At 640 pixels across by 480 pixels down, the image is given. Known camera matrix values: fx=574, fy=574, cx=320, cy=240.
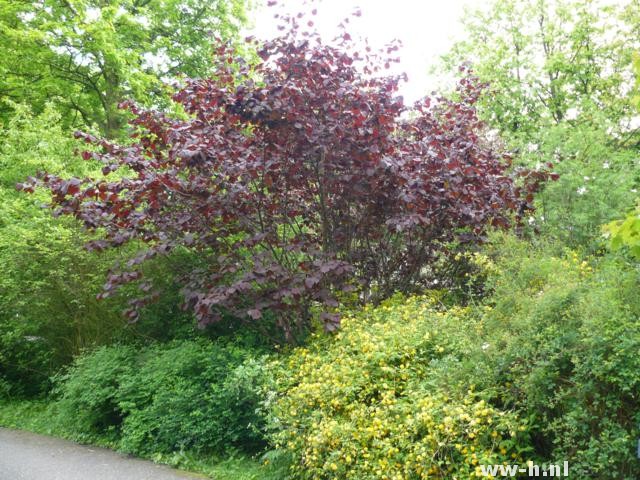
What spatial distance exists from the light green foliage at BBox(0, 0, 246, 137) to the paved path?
898 cm

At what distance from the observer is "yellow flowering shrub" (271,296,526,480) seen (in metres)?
3.66

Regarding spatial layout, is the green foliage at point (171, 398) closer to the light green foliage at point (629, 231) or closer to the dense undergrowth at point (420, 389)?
the dense undergrowth at point (420, 389)

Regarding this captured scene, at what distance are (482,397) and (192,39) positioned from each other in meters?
14.5

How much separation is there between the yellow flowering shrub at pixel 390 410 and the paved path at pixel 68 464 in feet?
4.29

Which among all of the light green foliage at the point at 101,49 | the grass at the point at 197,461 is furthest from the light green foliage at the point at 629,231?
the light green foliage at the point at 101,49

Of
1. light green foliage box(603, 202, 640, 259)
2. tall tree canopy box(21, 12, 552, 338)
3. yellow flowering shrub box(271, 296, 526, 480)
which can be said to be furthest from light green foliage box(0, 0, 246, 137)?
light green foliage box(603, 202, 640, 259)

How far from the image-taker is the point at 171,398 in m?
5.63

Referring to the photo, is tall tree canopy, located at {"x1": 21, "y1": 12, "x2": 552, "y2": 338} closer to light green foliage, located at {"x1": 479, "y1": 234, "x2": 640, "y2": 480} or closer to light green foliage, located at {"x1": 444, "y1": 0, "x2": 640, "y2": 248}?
light green foliage, located at {"x1": 479, "y1": 234, "x2": 640, "y2": 480}

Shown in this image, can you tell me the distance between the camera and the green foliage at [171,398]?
212 inches

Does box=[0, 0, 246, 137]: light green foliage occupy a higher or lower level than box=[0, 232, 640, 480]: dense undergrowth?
higher

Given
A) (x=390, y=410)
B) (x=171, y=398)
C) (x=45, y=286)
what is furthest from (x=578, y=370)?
(x=45, y=286)

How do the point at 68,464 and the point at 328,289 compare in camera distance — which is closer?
the point at 68,464

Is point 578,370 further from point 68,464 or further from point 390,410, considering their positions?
point 68,464

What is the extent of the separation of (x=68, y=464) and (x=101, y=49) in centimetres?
1013
